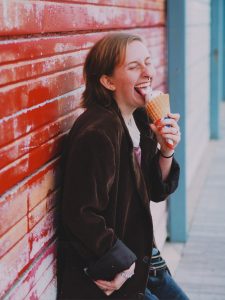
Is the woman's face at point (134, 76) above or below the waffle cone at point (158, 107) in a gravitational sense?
above

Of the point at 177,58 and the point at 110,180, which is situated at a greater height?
the point at 177,58

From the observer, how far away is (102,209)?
2230mm

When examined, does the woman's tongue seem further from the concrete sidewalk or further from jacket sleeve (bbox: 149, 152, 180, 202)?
the concrete sidewalk

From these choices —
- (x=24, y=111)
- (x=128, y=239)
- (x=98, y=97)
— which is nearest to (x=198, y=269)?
(x=128, y=239)

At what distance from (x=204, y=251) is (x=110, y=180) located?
2896 mm

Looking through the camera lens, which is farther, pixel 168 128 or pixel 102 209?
pixel 168 128

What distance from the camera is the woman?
2.18m

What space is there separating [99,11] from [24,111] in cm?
109

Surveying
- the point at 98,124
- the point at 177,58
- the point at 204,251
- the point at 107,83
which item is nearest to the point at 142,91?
the point at 107,83

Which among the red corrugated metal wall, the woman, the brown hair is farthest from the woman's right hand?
the brown hair

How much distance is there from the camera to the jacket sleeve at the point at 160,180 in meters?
2.74

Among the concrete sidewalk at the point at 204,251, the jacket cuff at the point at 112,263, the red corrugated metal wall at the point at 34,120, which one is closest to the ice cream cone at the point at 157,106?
the red corrugated metal wall at the point at 34,120

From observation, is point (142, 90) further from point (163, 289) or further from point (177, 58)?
point (177, 58)

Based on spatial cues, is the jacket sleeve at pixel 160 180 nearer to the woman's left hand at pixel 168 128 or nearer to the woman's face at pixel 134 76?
the woman's left hand at pixel 168 128
